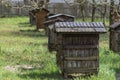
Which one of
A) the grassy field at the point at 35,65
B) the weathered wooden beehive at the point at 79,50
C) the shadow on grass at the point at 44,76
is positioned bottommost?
the grassy field at the point at 35,65

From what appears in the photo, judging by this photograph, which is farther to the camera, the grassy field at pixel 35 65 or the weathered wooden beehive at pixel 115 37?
the weathered wooden beehive at pixel 115 37

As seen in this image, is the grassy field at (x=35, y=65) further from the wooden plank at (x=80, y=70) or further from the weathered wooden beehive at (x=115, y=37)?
the weathered wooden beehive at (x=115, y=37)

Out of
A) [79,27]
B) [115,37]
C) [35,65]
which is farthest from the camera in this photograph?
[115,37]

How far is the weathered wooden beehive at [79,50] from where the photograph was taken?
1002 cm

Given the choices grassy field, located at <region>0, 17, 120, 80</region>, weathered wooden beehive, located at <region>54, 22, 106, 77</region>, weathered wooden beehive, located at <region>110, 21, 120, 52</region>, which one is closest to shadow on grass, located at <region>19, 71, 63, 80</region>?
grassy field, located at <region>0, 17, 120, 80</region>

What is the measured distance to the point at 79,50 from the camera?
10.1 metres

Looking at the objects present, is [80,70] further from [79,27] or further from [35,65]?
[35,65]

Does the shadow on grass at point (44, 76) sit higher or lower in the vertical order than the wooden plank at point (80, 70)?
lower

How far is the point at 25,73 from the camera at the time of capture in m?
10.7

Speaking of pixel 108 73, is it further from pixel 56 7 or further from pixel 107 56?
pixel 56 7

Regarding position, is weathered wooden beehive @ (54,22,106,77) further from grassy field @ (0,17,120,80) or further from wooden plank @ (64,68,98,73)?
grassy field @ (0,17,120,80)

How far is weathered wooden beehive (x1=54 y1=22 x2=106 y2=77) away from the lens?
10.0 meters

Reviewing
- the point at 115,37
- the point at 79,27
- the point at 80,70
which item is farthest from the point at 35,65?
the point at 115,37

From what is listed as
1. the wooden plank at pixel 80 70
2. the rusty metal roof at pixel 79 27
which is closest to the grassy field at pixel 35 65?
the wooden plank at pixel 80 70
